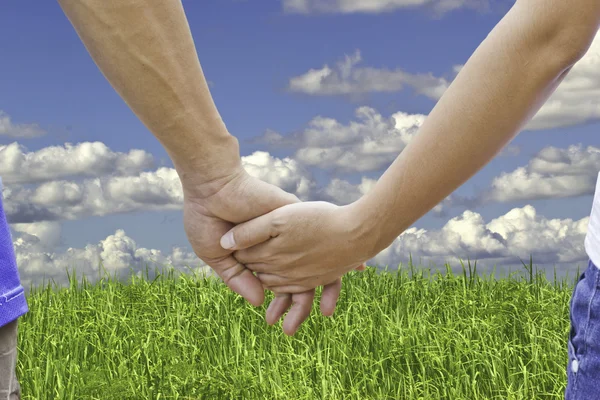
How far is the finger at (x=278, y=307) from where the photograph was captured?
89.1 inches

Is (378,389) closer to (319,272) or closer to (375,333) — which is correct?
(375,333)

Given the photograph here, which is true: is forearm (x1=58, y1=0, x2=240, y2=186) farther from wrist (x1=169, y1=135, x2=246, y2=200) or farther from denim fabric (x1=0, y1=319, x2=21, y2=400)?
denim fabric (x1=0, y1=319, x2=21, y2=400)

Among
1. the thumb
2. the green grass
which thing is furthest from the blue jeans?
the green grass

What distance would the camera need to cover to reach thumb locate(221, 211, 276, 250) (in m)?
2.07

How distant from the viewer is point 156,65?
1.74 meters

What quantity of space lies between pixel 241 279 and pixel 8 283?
78 centimetres

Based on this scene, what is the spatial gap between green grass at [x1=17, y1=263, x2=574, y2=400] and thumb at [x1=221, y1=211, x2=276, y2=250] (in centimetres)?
88

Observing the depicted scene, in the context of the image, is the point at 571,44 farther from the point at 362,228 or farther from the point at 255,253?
the point at 255,253

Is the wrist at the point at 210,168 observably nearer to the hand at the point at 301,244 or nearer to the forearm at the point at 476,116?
the hand at the point at 301,244

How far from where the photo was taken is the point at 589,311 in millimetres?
1159

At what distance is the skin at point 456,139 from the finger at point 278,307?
0.73 feet

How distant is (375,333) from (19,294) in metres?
2.53

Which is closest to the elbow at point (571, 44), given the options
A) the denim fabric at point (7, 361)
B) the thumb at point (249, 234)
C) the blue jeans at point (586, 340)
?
the blue jeans at point (586, 340)

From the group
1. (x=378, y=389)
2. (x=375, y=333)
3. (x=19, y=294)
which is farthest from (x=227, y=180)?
(x=375, y=333)
